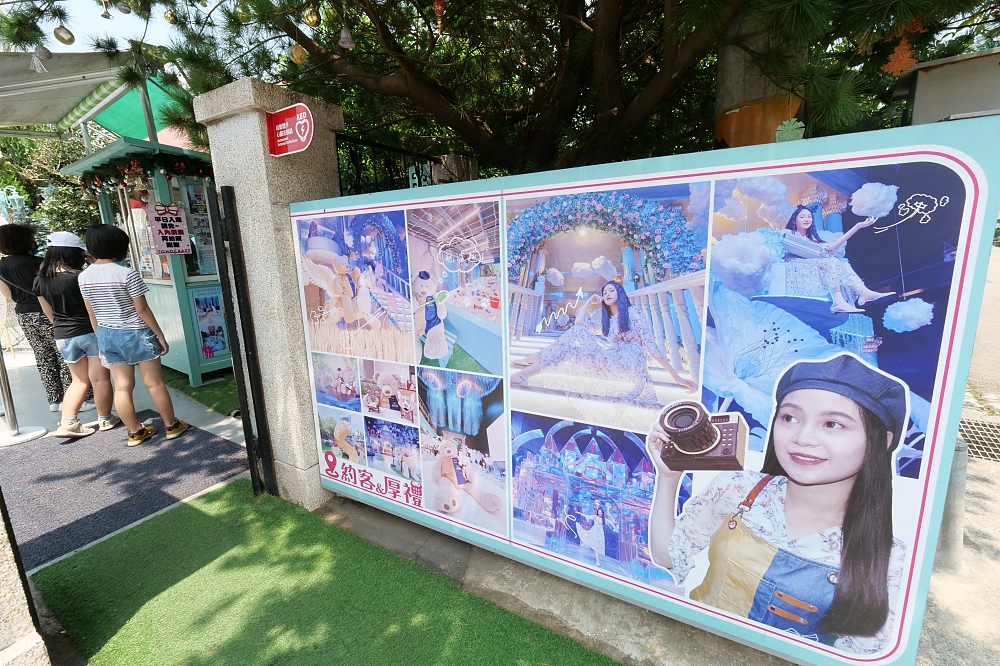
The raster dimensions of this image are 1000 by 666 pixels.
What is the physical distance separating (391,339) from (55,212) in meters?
18.8

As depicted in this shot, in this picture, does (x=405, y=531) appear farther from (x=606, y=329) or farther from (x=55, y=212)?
(x=55, y=212)

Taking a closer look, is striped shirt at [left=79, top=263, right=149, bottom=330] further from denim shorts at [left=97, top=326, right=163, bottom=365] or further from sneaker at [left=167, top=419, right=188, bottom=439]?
sneaker at [left=167, top=419, right=188, bottom=439]

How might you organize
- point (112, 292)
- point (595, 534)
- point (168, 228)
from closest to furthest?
1. point (595, 534)
2. point (112, 292)
3. point (168, 228)

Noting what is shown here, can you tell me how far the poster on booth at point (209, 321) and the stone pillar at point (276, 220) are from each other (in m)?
3.28

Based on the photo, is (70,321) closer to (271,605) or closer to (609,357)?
(271,605)

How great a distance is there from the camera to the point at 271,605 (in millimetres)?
2289

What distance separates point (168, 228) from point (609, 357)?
568cm

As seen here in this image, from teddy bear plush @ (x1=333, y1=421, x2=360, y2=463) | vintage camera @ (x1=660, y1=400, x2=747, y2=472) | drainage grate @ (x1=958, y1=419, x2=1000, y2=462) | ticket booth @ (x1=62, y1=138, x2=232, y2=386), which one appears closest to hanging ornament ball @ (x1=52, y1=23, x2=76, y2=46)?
ticket booth @ (x1=62, y1=138, x2=232, y2=386)

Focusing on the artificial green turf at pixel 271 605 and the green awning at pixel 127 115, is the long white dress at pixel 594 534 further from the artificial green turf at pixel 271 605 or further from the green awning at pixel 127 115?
the green awning at pixel 127 115

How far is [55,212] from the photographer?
1459 centimetres

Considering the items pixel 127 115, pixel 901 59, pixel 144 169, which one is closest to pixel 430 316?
pixel 901 59

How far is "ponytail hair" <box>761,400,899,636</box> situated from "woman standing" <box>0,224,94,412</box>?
6.47 meters

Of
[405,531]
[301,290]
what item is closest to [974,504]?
[405,531]

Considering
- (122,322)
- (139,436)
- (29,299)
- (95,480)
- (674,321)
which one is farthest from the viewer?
(29,299)
